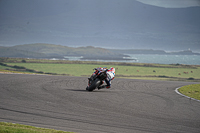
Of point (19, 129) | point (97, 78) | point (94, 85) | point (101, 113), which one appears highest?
point (97, 78)

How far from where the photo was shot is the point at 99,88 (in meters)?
19.9

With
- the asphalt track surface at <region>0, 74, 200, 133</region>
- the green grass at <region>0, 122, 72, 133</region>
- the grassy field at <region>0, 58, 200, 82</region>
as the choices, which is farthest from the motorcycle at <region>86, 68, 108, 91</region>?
the grassy field at <region>0, 58, 200, 82</region>

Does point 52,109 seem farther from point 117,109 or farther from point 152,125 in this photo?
point 152,125

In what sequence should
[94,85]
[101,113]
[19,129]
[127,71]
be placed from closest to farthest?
[19,129], [101,113], [94,85], [127,71]

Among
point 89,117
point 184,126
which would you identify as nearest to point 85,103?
point 89,117

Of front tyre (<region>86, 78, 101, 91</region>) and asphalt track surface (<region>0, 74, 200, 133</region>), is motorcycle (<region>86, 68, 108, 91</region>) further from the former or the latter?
asphalt track surface (<region>0, 74, 200, 133</region>)

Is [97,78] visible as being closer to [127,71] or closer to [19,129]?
[19,129]

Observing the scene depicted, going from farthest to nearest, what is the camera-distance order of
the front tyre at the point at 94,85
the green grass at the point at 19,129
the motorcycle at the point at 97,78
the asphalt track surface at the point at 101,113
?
the front tyre at the point at 94,85, the motorcycle at the point at 97,78, the asphalt track surface at the point at 101,113, the green grass at the point at 19,129

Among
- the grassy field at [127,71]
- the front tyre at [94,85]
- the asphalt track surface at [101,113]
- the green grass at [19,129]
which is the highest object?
the grassy field at [127,71]

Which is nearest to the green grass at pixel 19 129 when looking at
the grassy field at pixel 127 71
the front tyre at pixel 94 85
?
the front tyre at pixel 94 85

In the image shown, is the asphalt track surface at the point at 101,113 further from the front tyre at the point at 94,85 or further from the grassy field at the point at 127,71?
the grassy field at the point at 127,71

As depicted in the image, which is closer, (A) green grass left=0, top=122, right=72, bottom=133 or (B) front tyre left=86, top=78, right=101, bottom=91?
(A) green grass left=0, top=122, right=72, bottom=133

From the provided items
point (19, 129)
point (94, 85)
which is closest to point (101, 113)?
point (19, 129)

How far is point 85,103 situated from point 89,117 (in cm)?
301
